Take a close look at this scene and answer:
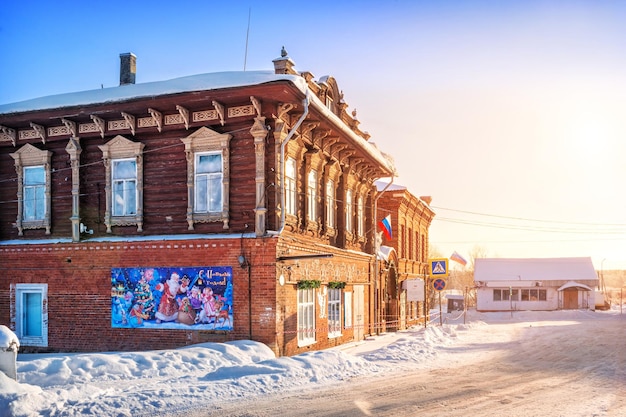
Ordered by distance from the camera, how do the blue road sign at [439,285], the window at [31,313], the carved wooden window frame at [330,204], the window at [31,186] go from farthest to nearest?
the blue road sign at [439,285] → the carved wooden window frame at [330,204] → the window at [31,186] → the window at [31,313]

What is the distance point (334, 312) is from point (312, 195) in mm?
4067

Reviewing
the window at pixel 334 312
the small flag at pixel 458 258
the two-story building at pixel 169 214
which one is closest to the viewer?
the two-story building at pixel 169 214

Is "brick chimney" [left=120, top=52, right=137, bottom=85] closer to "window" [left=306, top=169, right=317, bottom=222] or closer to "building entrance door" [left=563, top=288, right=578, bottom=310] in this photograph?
"window" [left=306, top=169, right=317, bottom=222]

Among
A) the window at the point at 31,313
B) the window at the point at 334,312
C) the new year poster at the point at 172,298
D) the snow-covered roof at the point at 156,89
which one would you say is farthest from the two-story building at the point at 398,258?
the window at the point at 31,313

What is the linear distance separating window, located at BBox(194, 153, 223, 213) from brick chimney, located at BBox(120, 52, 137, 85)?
6.25m

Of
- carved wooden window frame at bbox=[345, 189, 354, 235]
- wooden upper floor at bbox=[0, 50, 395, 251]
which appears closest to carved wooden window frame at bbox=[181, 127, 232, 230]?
wooden upper floor at bbox=[0, 50, 395, 251]

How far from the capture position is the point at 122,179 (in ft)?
59.1

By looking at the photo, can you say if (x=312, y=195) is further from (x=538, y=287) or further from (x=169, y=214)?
(x=538, y=287)

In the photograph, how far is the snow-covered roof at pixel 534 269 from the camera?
60.0 metres

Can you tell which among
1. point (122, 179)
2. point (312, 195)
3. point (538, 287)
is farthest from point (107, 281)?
point (538, 287)

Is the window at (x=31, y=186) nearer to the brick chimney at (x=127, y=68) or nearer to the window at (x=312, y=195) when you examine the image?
the brick chimney at (x=127, y=68)

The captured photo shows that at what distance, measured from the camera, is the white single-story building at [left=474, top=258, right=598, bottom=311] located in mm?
59750

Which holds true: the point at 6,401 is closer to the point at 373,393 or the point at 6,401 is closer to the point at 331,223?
the point at 373,393

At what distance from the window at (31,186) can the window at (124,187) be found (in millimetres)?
2257
